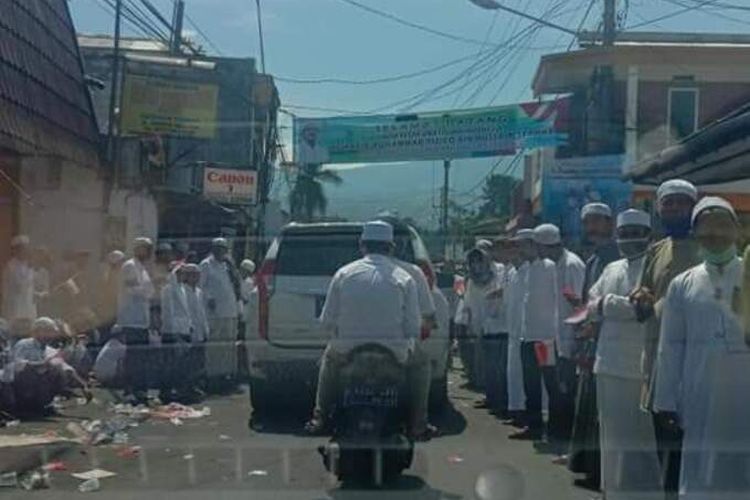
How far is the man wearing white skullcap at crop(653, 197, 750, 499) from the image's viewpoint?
6641mm

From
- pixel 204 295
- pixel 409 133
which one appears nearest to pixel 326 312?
pixel 204 295

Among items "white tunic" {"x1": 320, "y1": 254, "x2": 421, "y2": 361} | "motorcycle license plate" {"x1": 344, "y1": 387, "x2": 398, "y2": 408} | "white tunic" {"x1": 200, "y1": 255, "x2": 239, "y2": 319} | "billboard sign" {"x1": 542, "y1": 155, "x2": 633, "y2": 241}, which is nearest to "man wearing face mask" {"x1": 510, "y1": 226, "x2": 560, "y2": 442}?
"white tunic" {"x1": 320, "y1": 254, "x2": 421, "y2": 361}

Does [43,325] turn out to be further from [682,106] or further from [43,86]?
[682,106]

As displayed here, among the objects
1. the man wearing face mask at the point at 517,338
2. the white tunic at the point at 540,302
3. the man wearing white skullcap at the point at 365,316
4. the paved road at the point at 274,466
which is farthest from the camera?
the man wearing face mask at the point at 517,338

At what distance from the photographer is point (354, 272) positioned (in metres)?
9.40

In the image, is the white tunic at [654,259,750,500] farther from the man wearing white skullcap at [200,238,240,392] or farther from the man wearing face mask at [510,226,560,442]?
the man wearing white skullcap at [200,238,240,392]

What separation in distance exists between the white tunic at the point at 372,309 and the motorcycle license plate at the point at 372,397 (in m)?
0.27

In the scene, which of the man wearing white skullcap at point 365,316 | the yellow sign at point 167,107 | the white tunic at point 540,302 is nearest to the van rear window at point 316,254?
the white tunic at point 540,302

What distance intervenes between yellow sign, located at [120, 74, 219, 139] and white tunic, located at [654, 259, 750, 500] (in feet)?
62.1

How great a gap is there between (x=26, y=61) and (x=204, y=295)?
413 centimetres

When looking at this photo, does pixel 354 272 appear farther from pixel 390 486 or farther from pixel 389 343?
pixel 390 486

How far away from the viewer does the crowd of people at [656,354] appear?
667 cm

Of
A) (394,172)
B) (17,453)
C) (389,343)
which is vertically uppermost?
(394,172)

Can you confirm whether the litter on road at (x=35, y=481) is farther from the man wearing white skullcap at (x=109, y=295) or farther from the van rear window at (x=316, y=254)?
the man wearing white skullcap at (x=109, y=295)
